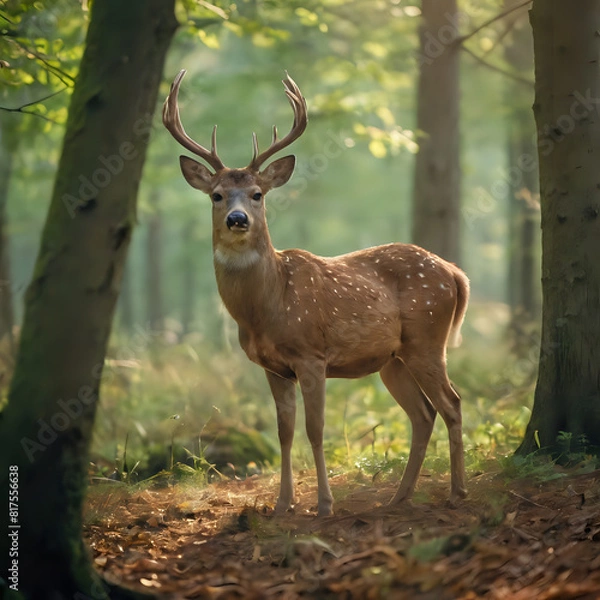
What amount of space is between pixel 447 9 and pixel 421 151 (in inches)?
73.9

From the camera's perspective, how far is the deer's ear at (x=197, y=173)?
6926mm

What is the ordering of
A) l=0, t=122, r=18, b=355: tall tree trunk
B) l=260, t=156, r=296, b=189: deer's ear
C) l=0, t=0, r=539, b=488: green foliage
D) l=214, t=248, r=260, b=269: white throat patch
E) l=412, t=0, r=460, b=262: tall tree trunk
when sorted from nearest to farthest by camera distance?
l=214, t=248, r=260, b=269: white throat patch, l=260, t=156, r=296, b=189: deer's ear, l=0, t=0, r=539, b=488: green foliage, l=412, t=0, r=460, b=262: tall tree trunk, l=0, t=122, r=18, b=355: tall tree trunk

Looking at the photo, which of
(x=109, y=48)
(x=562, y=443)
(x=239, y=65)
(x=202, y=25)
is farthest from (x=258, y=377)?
(x=239, y=65)

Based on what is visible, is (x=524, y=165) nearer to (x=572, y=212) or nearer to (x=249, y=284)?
(x=572, y=212)

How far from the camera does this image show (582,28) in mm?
6262

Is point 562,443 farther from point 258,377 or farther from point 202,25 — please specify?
point 258,377

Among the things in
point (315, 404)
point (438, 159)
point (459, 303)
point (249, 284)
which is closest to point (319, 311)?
point (249, 284)

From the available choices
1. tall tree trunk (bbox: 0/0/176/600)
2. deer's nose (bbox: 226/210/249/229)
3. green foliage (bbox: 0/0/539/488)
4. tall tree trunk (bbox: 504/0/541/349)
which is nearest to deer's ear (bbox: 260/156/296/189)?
deer's nose (bbox: 226/210/249/229)

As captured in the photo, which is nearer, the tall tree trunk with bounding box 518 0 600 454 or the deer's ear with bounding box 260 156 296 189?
the tall tree trunk with bounding box 518 0 600 454

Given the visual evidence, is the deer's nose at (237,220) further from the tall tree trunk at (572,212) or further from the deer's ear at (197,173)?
the tall tree trunk at (572,212)

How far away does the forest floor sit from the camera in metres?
4.07

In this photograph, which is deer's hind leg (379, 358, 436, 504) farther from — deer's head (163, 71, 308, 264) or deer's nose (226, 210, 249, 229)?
deer's nose (226, 210, 249, 229)

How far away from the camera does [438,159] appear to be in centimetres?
1130

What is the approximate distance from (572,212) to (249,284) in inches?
98.2
